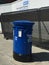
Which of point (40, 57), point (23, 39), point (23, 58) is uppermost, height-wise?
point (23, 39)

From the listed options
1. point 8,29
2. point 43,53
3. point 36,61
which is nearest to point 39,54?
point 43,53

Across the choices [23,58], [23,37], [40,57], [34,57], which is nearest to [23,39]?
[23,37]

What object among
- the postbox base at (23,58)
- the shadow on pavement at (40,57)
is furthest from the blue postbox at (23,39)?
the shadow on pavement at (40,57)

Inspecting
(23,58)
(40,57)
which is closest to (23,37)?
(23,58)

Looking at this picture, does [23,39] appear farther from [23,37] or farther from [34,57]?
[34,57]

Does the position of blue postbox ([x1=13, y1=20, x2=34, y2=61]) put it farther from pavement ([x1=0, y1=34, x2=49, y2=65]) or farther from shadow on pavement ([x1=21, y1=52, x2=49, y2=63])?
shadow on pavement ([x1=21, y1=52, x2=49, y2=63])

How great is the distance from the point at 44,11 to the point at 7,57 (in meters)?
2.76

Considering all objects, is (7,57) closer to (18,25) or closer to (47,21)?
(18,25)

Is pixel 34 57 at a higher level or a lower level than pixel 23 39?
lower

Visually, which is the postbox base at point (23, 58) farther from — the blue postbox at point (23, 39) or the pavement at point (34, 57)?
the pavement at point (34, 57)

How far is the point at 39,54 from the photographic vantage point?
1059 cm

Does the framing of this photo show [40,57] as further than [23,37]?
Yes

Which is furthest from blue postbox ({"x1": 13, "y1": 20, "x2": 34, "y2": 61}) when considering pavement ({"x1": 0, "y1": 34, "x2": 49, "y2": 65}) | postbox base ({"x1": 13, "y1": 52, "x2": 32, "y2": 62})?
pavement ({"x1": 0, "y1": 34, "x2": 49, "y2": 65})

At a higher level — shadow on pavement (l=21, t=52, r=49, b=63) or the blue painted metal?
the blue painted metal
